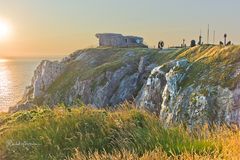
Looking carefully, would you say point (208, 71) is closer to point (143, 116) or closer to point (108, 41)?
point (143, 116)

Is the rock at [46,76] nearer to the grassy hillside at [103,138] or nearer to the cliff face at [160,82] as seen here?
the cliff face at [160,82]

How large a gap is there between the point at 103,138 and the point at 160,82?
27.1 metres

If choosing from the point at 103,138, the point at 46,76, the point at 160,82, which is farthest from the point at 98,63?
the point at 103,138

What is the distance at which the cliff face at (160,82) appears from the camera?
970 inches

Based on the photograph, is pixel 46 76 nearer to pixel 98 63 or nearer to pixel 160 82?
pixel 98 63

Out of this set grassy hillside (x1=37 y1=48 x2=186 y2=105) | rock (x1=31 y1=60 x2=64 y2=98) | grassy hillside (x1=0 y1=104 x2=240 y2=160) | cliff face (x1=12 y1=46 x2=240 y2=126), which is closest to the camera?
grassy hillside (x1=0 y1=104 x2=240 y2=160)

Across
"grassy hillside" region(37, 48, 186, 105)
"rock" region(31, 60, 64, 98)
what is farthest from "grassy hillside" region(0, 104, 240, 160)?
"rock" region(31, 60, 64, 98)

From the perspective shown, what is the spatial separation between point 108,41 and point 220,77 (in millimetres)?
70558

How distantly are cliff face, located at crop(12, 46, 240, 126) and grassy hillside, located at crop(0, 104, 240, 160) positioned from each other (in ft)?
6.80

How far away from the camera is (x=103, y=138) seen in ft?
30.2

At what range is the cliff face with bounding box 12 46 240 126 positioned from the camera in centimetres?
2464

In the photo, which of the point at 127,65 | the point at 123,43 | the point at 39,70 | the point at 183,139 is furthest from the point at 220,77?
the point at 123,43

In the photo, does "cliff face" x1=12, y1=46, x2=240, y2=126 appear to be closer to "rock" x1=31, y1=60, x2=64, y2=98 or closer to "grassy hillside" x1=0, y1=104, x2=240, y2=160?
"rock" x1=31, y1=60, x2=64, y2=98

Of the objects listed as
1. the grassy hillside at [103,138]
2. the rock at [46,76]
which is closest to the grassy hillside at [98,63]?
the rock at [46,76]
